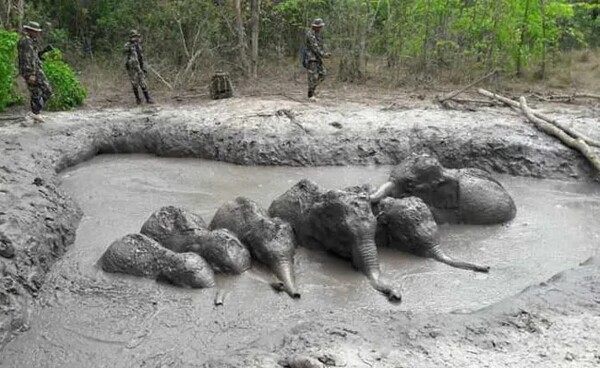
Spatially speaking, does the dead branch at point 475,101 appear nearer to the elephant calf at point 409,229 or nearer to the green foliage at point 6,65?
the elephant calf at point 409,229

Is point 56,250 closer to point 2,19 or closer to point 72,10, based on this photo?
point 2,19

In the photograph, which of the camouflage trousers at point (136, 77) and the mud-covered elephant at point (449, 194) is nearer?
the mud-covered elephant at point (449, 194)

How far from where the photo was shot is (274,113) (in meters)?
11.8

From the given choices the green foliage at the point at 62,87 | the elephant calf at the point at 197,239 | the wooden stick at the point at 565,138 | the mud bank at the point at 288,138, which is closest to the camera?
the elephant calf at the point at 197,239

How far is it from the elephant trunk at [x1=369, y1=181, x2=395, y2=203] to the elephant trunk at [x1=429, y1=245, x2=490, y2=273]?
109cm

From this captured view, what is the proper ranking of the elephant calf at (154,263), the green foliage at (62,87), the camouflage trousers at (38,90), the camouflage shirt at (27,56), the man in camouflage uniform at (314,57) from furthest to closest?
the man in camouflage uniform at (314,57)
the green foliage at (62,87)
the camouflage trousers at (38,90)
the camouflage shirt at (27,56)
the elephant calf at (154,263)

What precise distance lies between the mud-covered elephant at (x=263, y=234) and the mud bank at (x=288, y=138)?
2354mm

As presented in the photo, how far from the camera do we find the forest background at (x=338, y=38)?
15.9 m

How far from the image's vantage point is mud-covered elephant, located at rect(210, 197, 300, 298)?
660cm

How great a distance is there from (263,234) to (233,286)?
0.74 m

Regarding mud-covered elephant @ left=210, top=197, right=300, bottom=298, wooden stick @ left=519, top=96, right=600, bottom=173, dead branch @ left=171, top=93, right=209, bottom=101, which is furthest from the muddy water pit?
dead branch @ left=171, top=93, right=209, bottom=101

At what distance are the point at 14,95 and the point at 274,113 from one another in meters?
5.98

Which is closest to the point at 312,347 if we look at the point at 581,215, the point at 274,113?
the point at 581,215

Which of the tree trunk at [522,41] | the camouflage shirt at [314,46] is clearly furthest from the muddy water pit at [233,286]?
the tree trunk at [522,41]
